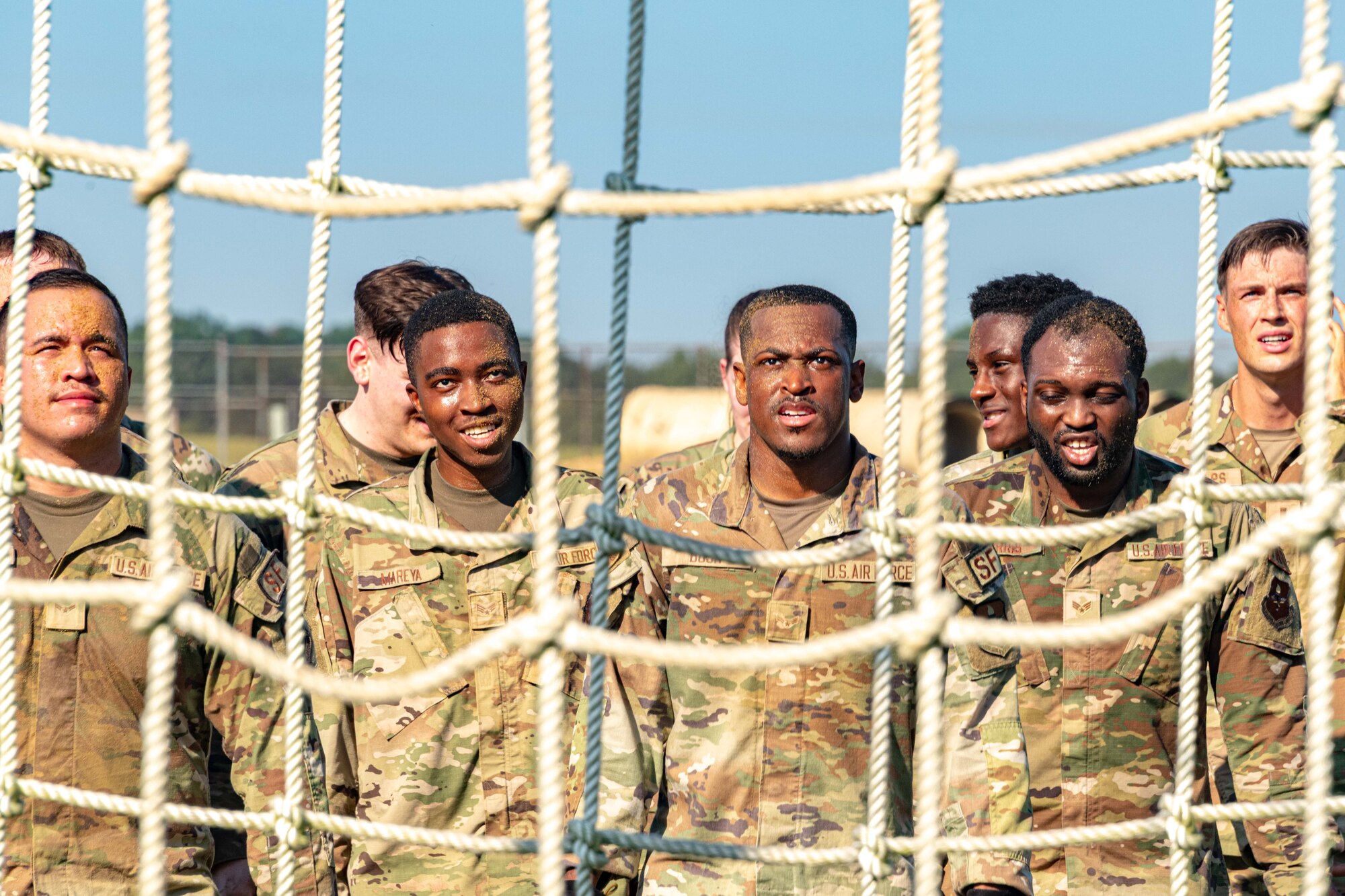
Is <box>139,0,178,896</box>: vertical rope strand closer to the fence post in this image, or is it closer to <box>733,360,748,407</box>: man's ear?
<box>733,360,748,407</box>: man's ear

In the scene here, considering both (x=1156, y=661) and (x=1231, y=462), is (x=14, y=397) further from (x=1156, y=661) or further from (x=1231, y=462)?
(x=1231, y=462)

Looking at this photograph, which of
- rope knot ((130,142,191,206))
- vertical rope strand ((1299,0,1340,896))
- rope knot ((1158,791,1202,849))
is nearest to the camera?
vertical rope strand ((1299,0,1340,896))

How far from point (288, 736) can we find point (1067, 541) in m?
1.35

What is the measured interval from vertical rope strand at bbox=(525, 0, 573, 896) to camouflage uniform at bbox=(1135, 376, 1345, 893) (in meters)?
2.22

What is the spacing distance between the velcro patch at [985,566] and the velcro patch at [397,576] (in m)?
1.24

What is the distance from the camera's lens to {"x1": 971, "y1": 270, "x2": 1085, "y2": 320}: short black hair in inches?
179

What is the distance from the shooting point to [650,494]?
323cm

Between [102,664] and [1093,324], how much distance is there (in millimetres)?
2411

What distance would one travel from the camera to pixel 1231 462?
13.5 ft

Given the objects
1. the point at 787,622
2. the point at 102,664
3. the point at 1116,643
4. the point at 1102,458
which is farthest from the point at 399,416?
the point at 1116,643

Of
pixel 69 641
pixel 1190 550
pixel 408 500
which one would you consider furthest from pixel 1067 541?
pixel 69 641

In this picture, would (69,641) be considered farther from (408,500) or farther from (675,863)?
(675,863)

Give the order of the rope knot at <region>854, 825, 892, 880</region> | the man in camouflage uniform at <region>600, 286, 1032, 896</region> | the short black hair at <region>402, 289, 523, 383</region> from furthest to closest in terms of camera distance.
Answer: the short black hair at <region>402, 289, 523, 383</region>, the man in camouflage uniform at <region>600, 286, 1032, 896</region>, the rope knot at <region>854, 825, 892, 880</region>

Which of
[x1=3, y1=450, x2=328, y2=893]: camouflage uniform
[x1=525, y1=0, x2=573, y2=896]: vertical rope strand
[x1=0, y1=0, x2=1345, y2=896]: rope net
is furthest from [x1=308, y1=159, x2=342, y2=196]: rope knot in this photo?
[x1=3, y1=450, x2=328, y2=893]: camouflage uniform
